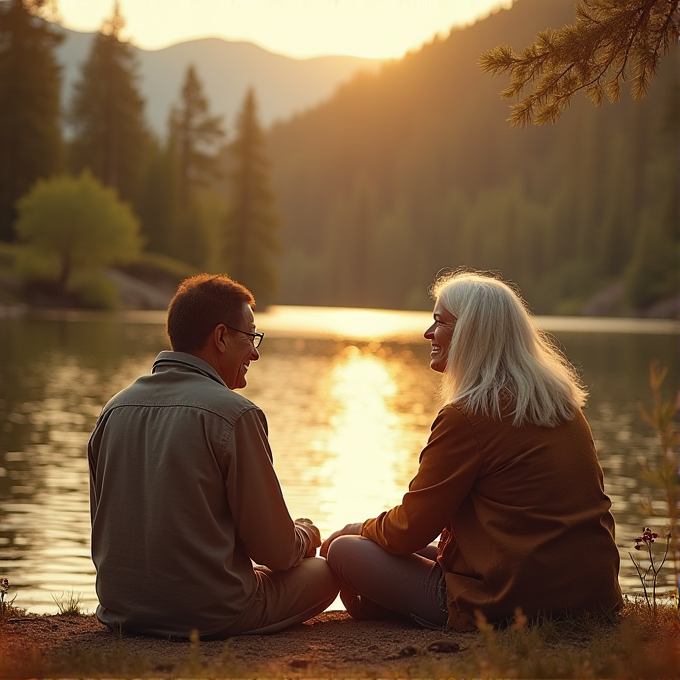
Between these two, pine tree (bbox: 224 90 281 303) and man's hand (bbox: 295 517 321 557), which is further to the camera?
pine tree (bbox: 224 90 281 303)

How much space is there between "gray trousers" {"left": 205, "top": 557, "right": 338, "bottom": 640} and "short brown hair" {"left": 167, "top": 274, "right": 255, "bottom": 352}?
93 cm

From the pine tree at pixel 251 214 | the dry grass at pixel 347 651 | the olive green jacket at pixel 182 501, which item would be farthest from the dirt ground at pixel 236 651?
the pine tree at pixel 251 214

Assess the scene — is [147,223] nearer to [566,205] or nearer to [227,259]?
[227,259]

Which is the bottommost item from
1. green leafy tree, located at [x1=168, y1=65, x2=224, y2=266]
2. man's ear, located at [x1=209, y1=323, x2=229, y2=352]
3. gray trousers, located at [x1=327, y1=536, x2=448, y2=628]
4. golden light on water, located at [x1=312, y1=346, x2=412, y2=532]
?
golden light on water, located at [x1=312, y1=346, x2=412, y2=532]

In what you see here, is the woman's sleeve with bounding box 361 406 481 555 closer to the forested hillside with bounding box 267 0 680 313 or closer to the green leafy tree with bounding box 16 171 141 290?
the green leafy tree with bounding box 16 171 141 290

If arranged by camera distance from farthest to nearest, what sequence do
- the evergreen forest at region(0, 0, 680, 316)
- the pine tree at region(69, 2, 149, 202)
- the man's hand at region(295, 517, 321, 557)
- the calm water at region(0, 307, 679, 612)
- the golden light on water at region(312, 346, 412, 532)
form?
1. the pine tree at region(69, 2, 149, 202)
2. the evergreen forest at region(0, 0, 680, 316)
3. the golden light on water at region(312, 346, 412, 532)
4. the calm water at region(0, 307, 679, 612)
5. the man's hand at region(295, 517, 321, 557)

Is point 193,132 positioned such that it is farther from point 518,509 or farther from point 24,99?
point 518,509

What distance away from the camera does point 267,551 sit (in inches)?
146

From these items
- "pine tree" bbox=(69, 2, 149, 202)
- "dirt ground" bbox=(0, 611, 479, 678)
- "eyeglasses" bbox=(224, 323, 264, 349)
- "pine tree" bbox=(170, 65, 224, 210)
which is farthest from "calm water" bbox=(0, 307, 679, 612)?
"pine tree" bbox=(170, 65, 224, 210)

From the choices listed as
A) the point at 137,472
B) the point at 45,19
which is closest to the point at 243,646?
the point at 137,472

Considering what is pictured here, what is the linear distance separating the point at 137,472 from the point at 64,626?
93 centimetres

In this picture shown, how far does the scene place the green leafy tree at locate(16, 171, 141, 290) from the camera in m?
47.5

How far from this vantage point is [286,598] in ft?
13.0

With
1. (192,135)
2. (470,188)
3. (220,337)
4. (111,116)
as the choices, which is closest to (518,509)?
(220,337)
